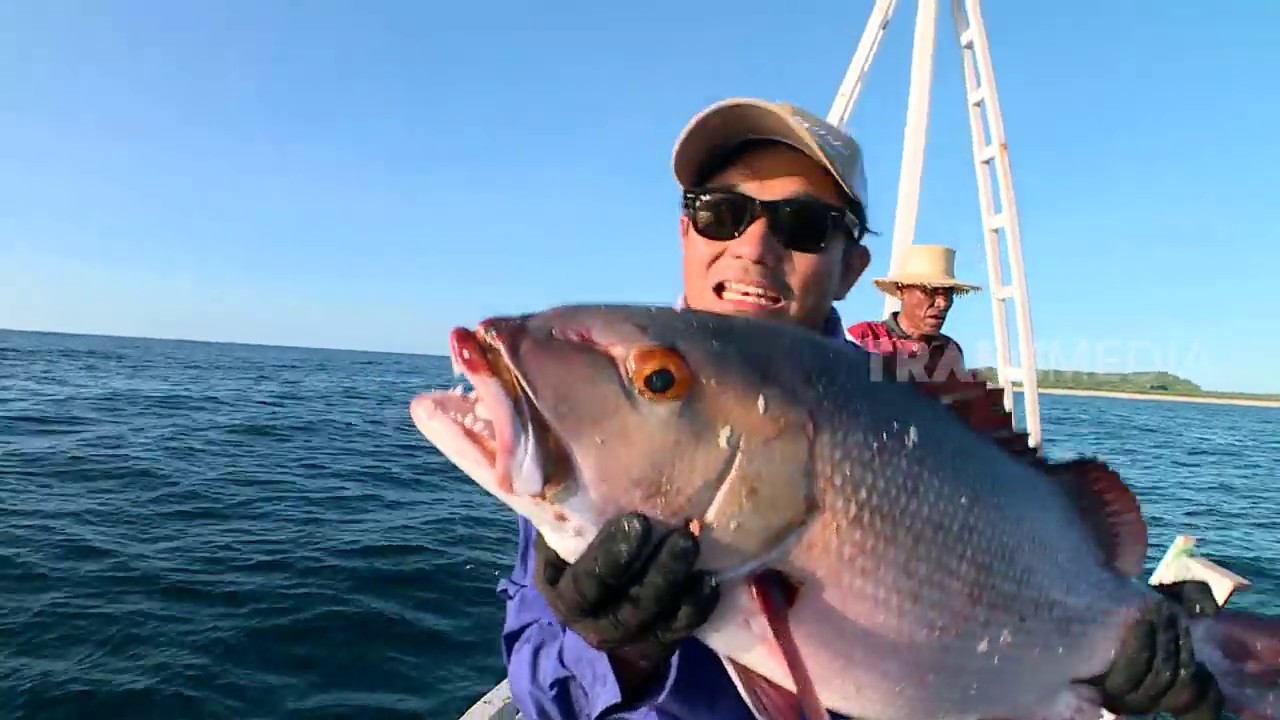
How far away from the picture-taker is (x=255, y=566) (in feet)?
32.8

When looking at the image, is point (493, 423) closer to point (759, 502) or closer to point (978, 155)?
point (759, 502)

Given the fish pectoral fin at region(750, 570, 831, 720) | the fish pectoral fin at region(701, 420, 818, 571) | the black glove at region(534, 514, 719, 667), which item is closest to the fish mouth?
the black glove at region(534, 514, 719, 667)

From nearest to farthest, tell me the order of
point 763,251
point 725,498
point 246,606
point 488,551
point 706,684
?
point 725,498 < point 706,684 < point 763,251 < point 246,606 < point 488,551

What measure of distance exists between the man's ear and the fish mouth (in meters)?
1.60

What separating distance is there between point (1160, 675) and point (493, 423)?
2.15 metres

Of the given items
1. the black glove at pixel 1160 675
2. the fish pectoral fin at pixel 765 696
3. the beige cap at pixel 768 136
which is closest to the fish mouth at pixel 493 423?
the fish pectoral fin at pixel 765 696

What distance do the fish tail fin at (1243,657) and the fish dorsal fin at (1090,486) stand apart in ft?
1.19

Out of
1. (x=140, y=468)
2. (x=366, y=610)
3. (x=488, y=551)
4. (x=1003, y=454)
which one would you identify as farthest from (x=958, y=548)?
(x=140, y=468)

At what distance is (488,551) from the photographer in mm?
11734

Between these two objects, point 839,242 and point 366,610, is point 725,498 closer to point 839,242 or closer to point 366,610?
point 839,242

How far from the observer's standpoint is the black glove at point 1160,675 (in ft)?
7.56

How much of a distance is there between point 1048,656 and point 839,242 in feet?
4.75

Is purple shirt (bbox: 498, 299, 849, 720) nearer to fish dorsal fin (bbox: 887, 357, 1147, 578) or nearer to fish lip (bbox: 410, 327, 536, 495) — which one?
fish lip (bbox: 410, 327, 536, 495)

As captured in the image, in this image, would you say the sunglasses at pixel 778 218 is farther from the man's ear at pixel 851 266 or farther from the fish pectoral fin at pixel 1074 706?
the fish pectoral fin at pixel 1074 706
